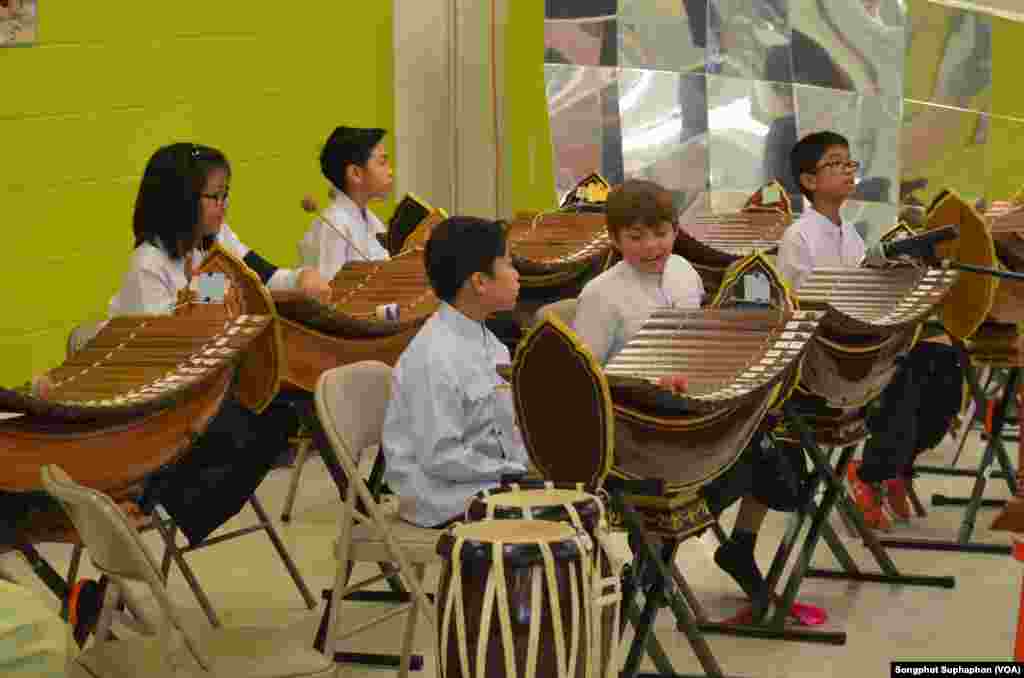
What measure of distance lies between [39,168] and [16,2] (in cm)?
55

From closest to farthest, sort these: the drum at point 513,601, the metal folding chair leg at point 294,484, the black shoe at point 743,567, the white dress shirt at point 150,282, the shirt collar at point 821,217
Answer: the drum at point 513,601
the black shoe at point 743,567
the white dress shirt at point 150,282
the shirt collar at point 821,217
the metal folding chair leg at point 294,484

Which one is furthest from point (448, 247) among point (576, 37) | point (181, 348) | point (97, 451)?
point (576, 37)

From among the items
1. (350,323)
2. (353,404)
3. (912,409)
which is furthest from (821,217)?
(353,404)

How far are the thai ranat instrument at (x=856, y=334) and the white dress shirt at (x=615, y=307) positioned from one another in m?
0.37

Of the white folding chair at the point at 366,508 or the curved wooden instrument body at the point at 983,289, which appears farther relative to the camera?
the curved wooden instrument body at the point at 983,289

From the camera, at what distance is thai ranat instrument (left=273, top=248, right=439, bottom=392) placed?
4816mm

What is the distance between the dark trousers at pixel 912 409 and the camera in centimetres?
555

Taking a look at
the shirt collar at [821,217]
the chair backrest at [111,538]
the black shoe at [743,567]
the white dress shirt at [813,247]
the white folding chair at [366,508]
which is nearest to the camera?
the chair backrest at [111,538]

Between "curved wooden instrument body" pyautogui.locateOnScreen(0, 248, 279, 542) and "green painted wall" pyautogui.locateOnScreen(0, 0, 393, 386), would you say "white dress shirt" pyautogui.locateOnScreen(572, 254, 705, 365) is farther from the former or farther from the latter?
"green painted wall" pyautogui.locateOnScreen(0, 0, 393, 386)

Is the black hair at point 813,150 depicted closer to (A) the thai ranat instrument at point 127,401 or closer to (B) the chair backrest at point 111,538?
(A) the thai ranat instrument at point 127,401

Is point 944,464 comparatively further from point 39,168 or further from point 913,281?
point 39,168

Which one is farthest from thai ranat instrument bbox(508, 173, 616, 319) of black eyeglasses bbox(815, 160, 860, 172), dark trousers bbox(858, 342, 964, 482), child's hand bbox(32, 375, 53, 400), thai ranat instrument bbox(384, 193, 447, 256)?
child's hand bbox(32, 375, 53, 400)

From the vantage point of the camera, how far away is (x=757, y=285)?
4113 millimetres

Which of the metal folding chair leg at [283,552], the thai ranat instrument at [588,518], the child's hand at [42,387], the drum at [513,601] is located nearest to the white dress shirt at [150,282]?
the metal folding chair leg at [283,552]
